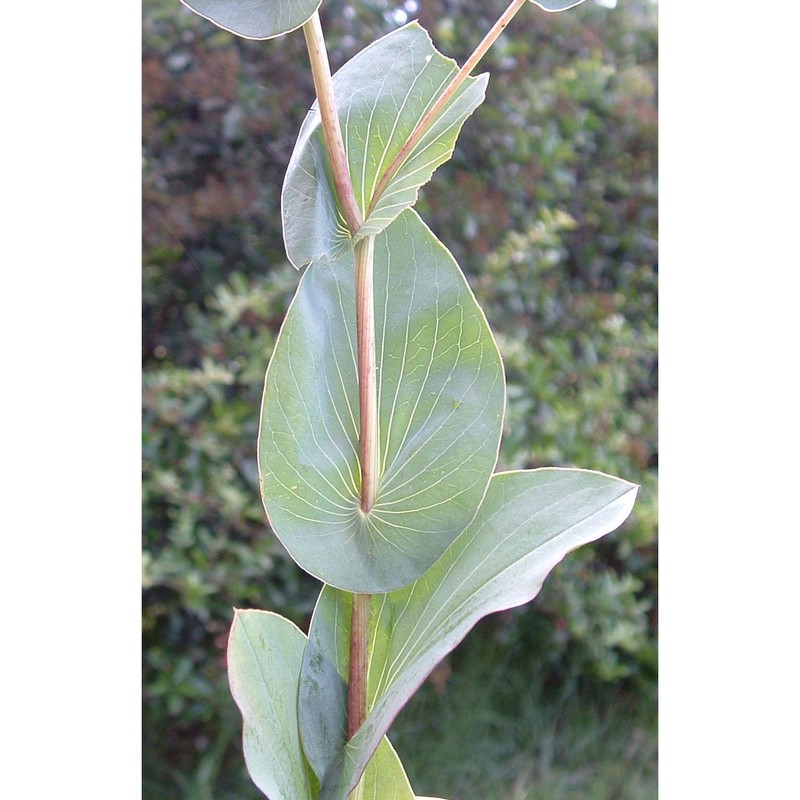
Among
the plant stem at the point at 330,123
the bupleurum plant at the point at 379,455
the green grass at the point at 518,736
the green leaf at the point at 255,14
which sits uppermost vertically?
the green leaf at the point at 255,14

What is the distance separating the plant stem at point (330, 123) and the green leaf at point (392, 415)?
3 centimetres

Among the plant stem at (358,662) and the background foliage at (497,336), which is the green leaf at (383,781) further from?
the background foliage at (497,336)

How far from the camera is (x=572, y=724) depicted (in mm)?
1137

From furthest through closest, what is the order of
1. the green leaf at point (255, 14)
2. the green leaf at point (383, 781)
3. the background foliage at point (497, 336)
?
the background foliage at point (497, 336) < the green leaf at point (383, 781) < the green leaf at point (255, 14)

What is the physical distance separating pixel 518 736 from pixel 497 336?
1.62 ft

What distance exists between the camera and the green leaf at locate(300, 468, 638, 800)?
0.32m

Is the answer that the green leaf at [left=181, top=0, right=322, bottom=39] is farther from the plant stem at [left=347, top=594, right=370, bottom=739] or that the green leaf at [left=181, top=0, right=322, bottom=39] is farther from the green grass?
Answer: the green grass

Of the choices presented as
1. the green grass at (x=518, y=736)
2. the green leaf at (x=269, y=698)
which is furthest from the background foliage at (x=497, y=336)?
the green leaf at (x=269, y=698)

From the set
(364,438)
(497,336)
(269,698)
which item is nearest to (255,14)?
(364,438)

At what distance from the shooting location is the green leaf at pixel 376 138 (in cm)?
32

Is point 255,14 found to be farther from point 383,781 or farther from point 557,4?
point 383,781

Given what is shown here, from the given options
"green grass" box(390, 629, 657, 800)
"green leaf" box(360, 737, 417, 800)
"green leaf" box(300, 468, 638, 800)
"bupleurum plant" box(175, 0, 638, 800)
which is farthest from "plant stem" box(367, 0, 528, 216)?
"green grass" box(390, 629, 657, 800)

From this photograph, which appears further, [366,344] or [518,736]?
[518,736]

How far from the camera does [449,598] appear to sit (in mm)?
350
